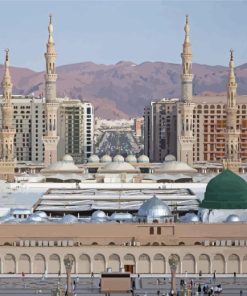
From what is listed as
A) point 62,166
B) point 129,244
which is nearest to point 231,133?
point 62,166

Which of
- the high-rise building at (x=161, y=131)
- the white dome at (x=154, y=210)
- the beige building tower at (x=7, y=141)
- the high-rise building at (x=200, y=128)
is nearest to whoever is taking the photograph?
the white dome at (x=154, y=210)

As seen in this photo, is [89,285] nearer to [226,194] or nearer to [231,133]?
[226,194]

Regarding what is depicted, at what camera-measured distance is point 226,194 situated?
1497 inches

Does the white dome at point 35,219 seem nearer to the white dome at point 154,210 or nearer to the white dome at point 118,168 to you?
the white dome at point 154,210

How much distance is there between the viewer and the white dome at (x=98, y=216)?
3750 cm

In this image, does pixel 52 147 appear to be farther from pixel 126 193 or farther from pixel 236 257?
pixel 236 257

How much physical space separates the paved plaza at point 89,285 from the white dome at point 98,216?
13.2 ft

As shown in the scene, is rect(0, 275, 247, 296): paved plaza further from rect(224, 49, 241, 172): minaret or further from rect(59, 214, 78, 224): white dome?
rect(224, 49, 241, 172): minaret

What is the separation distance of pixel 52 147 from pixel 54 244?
3049 centimetres

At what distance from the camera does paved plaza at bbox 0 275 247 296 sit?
3055cm

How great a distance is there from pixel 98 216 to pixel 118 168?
24.7 metres

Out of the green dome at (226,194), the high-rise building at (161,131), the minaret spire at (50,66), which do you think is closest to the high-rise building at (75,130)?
the high-rise building at (161,131)

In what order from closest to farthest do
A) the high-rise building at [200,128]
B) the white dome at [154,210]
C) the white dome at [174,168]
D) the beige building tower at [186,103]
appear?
1. the white dome at [154,210]
2. the white dome at [174,168]
3. the beige building tower at [186,103]
4. the high-rise building at [200,128]

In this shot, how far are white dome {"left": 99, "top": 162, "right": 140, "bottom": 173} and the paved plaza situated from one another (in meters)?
28.3
